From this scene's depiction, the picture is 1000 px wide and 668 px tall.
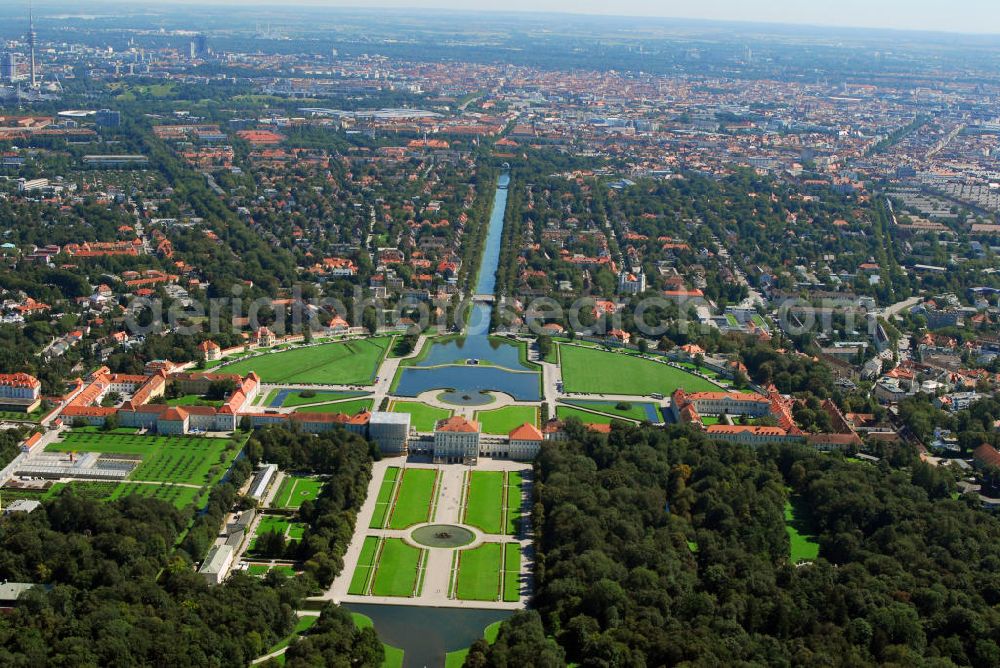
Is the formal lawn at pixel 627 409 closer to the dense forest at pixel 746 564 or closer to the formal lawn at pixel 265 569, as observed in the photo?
the dense forest at pixel 746 564

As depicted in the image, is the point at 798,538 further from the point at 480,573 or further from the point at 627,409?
the point at 627,409

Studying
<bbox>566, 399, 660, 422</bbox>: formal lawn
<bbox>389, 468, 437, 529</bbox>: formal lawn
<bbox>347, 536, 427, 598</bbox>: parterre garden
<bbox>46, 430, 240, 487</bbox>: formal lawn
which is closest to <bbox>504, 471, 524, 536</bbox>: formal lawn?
<bbox>389, 468, 437, 529</bbox>: formal lawn

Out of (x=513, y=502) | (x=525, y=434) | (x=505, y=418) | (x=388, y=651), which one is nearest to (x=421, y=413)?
(x=505, y=418)

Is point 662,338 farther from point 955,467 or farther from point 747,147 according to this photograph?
point 747,147

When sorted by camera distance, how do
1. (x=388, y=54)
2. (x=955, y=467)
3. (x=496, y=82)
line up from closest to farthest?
(x=955, y=467) → (x=496, y=82) → (x=388, y=54)

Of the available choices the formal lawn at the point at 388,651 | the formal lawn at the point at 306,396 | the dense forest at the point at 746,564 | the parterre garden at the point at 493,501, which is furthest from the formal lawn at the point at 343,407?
the formal lawn at the point at 388,651

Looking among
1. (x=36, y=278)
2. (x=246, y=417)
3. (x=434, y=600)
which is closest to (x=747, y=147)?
(x=36, y=278)
